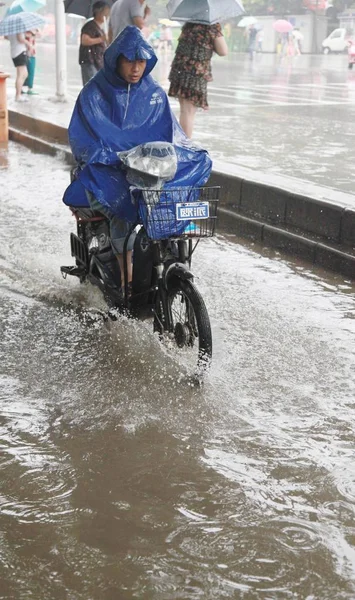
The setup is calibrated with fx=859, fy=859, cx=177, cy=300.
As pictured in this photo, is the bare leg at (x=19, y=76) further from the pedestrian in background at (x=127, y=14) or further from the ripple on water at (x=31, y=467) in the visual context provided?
the ripple on water at (x=31, y=467)

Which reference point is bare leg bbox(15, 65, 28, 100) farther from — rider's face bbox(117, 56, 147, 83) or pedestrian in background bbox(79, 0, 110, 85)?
rider's face bbox(117, 56, 147, 83)

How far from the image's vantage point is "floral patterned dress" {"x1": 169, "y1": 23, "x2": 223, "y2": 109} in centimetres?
908

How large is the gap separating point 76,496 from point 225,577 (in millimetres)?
811

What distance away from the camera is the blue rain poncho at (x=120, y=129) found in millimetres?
4895

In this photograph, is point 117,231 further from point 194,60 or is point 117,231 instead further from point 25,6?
point 25,6

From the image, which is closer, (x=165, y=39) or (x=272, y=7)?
(x=165, y=39)

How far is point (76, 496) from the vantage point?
3512 mm

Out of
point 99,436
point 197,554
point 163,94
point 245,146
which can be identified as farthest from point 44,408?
point 245,146

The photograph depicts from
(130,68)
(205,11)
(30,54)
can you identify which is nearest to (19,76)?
(30,54)

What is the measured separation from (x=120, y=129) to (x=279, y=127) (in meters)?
8.71

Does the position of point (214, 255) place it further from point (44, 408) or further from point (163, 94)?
point (44, 408)

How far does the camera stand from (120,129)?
507 cm

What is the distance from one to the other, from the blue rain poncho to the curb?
7.50ft

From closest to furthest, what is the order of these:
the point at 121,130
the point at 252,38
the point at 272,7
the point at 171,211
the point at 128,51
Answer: the point at 171,211 < the point at 128,51 < the point at 121,130 < the point at 252,38 < the point at 272,7
